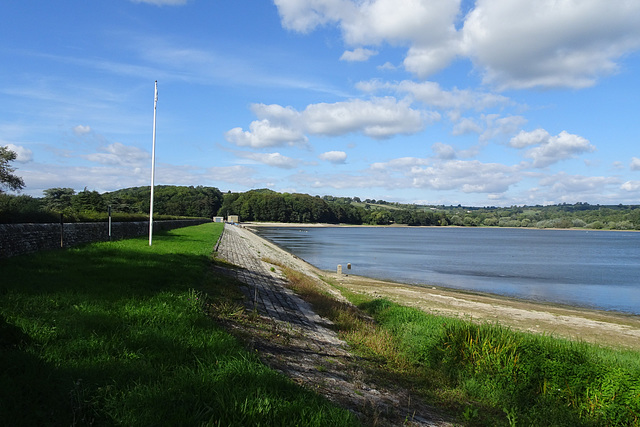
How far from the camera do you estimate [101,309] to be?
7.19 meters

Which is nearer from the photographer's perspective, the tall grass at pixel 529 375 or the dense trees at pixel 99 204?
the tall grass at pixel 529 375

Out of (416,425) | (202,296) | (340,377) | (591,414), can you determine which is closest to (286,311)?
(202,296)

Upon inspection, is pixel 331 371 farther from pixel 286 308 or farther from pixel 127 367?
pixel 286 308

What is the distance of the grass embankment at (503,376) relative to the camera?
24.2 ft

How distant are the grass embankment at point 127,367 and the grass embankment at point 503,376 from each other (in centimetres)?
381

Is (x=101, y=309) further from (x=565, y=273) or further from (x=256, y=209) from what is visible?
(x=256, y=209)

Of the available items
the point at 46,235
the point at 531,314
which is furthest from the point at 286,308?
the point at 531,314

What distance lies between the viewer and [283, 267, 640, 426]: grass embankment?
739 cm

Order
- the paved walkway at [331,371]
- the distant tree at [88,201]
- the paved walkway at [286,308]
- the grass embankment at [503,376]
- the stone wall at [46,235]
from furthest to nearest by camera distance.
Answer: the distant tree at [88,201]
the stone wall at [46,235]
the paved walkway at [286,308]
the grass embankment at [503,376]
the paved walkway at [331,371]

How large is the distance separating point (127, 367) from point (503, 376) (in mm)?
7436

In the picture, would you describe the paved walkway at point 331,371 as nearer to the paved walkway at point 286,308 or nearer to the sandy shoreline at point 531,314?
the paved walkway at point 286,308

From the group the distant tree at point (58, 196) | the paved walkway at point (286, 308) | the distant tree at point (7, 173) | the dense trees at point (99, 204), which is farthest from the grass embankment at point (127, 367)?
the distant tree at point (58, 196)

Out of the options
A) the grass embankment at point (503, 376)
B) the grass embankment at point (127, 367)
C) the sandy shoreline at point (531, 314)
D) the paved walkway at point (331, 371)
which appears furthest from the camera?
the sandy shoreline at point (531, 314)

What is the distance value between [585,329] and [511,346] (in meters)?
11.2
